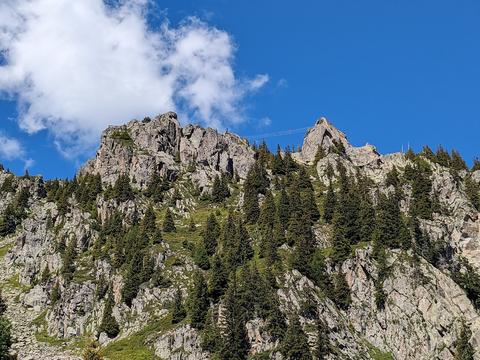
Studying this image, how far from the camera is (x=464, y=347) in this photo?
117625mm

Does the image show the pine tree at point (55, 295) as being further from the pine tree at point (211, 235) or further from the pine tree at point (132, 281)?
the pine tree at point (211, 235)

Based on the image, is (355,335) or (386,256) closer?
(355,335)

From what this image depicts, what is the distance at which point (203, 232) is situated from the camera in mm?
160750

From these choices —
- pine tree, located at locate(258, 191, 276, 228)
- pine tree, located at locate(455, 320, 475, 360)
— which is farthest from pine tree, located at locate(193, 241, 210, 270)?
pine tree, located at locate(455, 320, 475, 360)

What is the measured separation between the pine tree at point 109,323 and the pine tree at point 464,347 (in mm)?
77576

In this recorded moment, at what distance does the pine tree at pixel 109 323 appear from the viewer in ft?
429

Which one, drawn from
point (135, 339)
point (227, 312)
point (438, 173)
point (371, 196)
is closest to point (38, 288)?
point (135, 339)

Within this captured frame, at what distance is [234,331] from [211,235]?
145ft

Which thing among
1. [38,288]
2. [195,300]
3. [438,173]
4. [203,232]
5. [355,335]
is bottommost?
[355,335]

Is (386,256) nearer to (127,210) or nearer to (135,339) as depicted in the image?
(135,339)

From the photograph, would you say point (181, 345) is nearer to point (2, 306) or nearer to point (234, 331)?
point (234, 331)

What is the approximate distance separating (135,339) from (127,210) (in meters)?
63.9

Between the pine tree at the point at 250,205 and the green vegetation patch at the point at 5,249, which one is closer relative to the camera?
the pine tree at the point at 250,205

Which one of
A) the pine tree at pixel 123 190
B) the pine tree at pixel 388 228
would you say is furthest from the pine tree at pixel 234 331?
the pine tree at pixel 123 190
